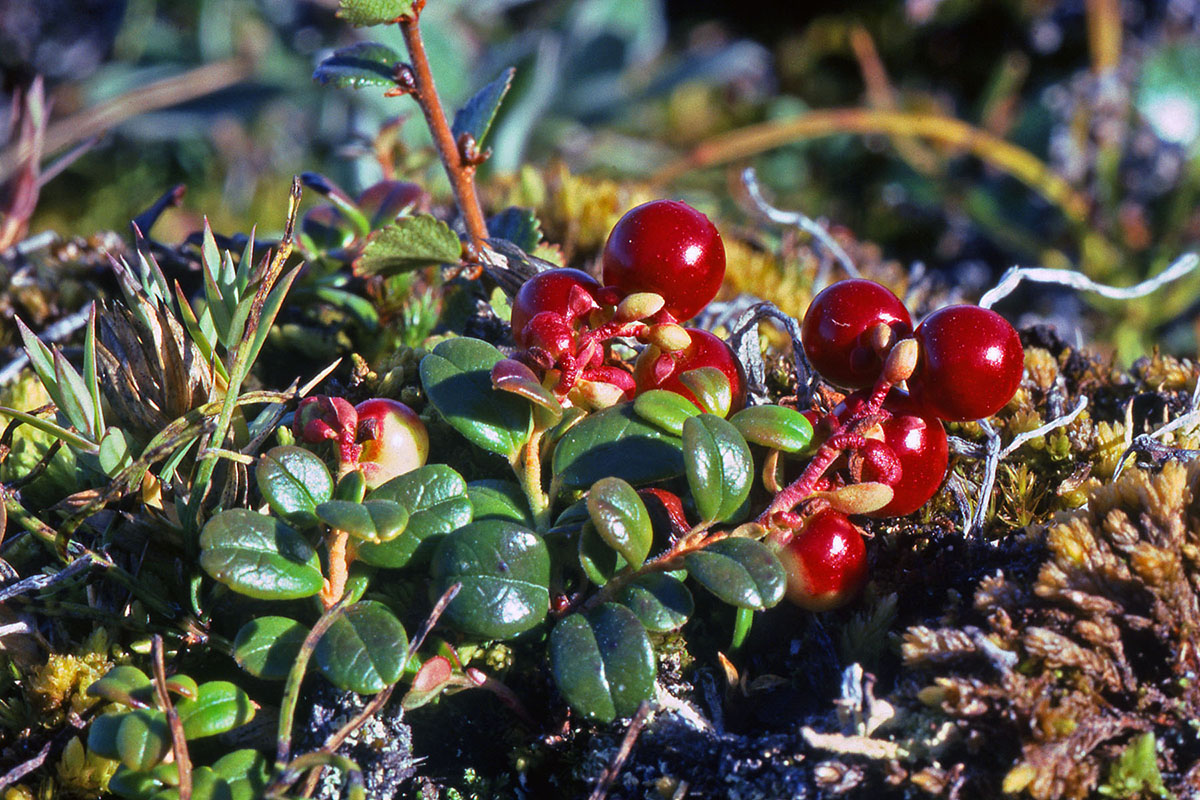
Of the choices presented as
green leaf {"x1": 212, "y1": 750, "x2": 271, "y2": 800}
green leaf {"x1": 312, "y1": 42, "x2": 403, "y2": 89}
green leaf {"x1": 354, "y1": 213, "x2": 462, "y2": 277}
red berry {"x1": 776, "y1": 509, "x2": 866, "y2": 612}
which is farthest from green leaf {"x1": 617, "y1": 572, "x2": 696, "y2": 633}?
green leaf {"x1": 312, "y1": 42, "x2": 403, "y2": 89}

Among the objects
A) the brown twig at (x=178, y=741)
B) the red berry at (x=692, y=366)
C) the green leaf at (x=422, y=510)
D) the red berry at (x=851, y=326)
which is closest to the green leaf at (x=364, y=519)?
the green leaf at (x=422, y=510)

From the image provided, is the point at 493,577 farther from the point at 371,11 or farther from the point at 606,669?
the point at 371,11

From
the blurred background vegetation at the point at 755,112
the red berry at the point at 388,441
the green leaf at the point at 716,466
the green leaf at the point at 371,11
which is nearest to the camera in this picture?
the green leaf at the point at 716,466

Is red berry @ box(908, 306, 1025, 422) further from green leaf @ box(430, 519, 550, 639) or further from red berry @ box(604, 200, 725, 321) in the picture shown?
green leaf @ box(430, 519, 550, 639)

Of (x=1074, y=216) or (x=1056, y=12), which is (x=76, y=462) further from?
(x=1056, y=12)

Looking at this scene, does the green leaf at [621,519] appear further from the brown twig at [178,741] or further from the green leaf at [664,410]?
the brown twig at [178,741]
